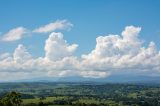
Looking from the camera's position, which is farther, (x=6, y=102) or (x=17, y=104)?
(x=17, y=104)

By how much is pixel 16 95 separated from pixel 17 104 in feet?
18.5

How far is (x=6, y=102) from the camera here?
176 meters

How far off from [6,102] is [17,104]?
1328 cm

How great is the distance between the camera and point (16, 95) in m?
186

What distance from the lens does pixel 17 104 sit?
18850 centimetres

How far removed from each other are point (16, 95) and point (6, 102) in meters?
10.6
